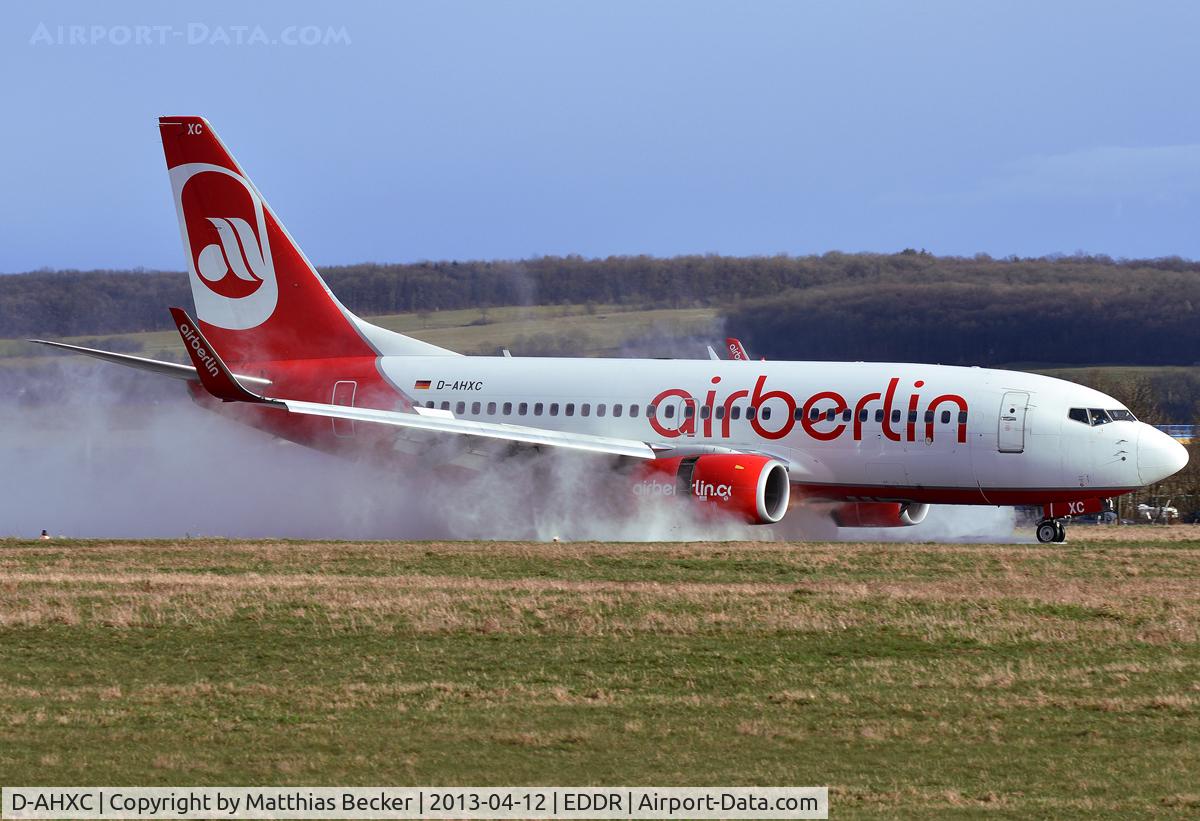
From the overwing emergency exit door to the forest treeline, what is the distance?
36989mm

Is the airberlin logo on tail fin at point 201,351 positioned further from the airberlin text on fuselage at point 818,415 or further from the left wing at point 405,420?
the airberlin text on fuselage at point 818,415

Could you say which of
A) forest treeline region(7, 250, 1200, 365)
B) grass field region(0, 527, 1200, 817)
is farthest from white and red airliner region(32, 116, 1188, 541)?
forest treeline region(7, 250, 1200, 365)

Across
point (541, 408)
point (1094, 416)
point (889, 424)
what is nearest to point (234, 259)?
point (541, 408)

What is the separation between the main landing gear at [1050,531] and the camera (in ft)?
112

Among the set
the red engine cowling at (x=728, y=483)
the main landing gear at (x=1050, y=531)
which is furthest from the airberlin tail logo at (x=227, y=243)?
the main landing gear at (x=1050, y=531)

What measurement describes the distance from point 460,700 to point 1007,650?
636cm

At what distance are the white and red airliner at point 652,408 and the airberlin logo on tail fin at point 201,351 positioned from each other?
0.14 feet

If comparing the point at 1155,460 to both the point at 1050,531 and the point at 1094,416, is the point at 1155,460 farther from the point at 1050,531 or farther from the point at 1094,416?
the point at 1050,531

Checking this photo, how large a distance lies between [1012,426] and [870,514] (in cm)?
469

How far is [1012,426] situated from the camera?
110 feet

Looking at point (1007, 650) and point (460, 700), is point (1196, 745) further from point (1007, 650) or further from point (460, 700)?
point (460, 700)

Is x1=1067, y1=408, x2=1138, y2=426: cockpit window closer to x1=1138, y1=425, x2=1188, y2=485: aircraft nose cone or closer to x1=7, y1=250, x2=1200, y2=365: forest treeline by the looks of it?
x1=1138, y1=425, x2=1188, y2=485: aircraft nose cone

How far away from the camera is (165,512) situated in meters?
40.8

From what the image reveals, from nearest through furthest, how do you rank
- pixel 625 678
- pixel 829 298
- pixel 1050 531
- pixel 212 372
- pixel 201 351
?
pixel 625 678 < pixel 1050 531 < pixel 201 351 < pixel 212 372 < pixel 829 298
